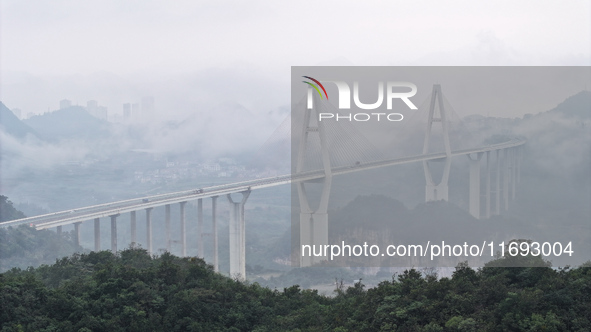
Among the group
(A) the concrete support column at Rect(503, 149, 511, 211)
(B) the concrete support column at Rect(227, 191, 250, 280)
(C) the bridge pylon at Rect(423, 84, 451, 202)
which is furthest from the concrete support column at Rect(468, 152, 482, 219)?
(B) the concrete support column at Rect(227, 191, 250, 280)

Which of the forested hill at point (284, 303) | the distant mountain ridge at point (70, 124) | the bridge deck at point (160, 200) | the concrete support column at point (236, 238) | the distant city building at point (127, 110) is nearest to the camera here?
the forested hill at point (284, 303)

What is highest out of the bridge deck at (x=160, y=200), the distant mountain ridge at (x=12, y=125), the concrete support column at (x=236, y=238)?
the distant mountain ridge at (x=12, y=125)

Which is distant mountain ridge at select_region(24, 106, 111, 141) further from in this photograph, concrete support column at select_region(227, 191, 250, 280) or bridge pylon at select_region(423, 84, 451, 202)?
concrete support column at select_region(227, 191, 250, 280)

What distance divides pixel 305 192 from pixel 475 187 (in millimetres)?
15810

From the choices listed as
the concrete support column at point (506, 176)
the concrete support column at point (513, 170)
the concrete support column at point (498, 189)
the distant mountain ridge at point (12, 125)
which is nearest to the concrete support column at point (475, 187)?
the concrete support column at point (498, 189)

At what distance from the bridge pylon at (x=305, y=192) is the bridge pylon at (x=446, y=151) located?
8539 mm

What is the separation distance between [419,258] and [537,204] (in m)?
15.5

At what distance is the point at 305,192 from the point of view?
982 inches

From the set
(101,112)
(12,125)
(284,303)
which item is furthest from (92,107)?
(284,303)

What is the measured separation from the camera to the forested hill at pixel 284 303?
891cm

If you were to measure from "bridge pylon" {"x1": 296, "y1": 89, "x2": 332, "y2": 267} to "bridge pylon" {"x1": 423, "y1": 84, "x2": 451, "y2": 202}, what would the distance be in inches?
336

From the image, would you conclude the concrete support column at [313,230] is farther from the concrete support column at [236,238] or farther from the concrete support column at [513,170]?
the concrete support column at [513,170]

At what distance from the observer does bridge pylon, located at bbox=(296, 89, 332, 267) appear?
24234 millimetres

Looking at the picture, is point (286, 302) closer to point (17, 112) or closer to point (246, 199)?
point (246, 199)
